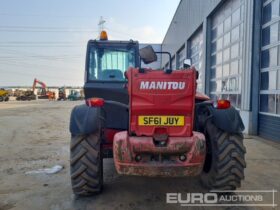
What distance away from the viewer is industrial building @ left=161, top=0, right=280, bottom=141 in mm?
8367

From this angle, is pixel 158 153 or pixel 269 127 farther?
pixel 269 127

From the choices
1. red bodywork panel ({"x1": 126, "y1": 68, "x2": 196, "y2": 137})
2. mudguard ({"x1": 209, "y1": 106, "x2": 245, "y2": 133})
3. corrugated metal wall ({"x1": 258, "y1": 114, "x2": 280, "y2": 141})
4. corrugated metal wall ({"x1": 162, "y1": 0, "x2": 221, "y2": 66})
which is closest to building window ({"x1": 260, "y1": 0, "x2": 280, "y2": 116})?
corrugated metal wall ({"x1": 258, "y1": 114, "x2": 280, "y2": 141})

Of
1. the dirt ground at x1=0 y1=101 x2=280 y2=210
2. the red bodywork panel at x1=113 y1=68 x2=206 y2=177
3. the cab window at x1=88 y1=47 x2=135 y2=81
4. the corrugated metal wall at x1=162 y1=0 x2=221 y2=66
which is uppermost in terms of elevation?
the corrugated metal wall at x1=162 y1=0 x2=221 y2=66

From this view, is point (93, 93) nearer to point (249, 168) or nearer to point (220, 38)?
point (249, 168)

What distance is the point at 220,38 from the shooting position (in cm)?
1267

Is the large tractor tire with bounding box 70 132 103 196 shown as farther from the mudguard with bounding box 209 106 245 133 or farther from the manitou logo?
the mudguard with bounding box 209 106 245 133

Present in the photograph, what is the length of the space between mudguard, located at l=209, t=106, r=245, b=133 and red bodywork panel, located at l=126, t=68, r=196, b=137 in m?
0.63

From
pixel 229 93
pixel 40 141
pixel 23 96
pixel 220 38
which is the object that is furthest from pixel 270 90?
pixel 23 96

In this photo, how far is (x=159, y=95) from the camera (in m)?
3.47

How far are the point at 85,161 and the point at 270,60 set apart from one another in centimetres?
718

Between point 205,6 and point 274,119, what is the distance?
27.7 ft

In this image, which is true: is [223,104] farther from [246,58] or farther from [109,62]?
[246,58]

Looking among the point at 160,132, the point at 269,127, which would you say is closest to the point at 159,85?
the point at 160,132

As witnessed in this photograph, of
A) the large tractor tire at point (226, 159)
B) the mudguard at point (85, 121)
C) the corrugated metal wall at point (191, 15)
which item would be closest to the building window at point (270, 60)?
the corrugated metal wall at point (191, 15)
